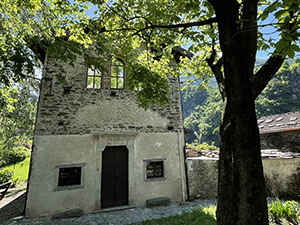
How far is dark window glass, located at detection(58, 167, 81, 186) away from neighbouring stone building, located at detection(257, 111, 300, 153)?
13111mm

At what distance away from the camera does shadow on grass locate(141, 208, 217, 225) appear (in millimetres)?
4262

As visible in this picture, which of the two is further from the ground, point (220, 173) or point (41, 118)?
point (41, 118)

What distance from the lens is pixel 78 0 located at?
3.47m

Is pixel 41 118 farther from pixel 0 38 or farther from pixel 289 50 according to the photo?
pixel 289 50

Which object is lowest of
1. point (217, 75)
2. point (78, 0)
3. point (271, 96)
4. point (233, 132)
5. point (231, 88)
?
point (233, 132)

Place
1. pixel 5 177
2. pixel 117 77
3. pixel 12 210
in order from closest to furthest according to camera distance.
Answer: pixel 12 210
pixel 117 77
pixel 5 177

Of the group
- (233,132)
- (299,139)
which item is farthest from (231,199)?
(299,139)

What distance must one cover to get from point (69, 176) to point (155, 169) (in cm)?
331

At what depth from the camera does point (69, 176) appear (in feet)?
18.1

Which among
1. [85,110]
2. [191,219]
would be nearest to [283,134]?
[191,219]

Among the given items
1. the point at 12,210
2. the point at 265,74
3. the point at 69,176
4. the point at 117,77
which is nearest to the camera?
the point at 265,74

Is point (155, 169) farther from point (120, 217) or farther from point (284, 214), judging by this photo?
point (284, 214)

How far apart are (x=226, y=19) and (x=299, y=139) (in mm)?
12184

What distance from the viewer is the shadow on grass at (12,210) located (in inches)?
201
